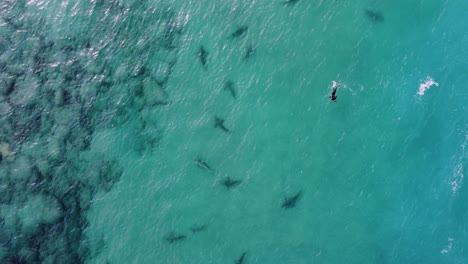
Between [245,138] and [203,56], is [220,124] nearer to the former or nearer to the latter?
[245,138]

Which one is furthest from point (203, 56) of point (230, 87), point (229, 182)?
point (229, 182)

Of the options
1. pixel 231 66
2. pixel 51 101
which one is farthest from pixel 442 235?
pixel 51 101

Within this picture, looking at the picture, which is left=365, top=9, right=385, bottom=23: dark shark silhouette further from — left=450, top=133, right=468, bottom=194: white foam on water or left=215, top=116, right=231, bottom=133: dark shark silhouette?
left=215, top=116, right=231, bottom=133: dark shark silhouette

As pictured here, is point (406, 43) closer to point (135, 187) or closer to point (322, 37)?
point (322, 37)

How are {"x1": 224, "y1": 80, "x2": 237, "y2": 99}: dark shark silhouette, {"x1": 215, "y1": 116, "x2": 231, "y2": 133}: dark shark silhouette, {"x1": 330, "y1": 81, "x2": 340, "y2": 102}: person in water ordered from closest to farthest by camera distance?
{"x1": 330, "y1": 81, "x2": 340, "y2": 102}: person in water, {"x1": 215, "y1": 116, "x2": 231, "y2": 133}: dark shark silhouette, {"x1": 224, "y1": 80, "x2": 237, "y2": 99}: dark shark silhouette

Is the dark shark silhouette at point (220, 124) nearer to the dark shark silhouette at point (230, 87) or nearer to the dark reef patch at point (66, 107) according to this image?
the dark shark silhouette at point (230, 87)

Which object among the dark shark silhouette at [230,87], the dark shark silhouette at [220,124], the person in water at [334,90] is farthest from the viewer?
A: the dark shark silhouette at [230,87]

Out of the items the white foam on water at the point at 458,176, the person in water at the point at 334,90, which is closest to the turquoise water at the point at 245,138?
the white foam on water at the point at 458,176

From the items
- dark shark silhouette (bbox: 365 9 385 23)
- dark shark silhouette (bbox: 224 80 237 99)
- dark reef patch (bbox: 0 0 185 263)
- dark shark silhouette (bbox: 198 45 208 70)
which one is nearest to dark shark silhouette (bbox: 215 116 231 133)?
dark shark silhouette (bbox: 224 80 237 99)
